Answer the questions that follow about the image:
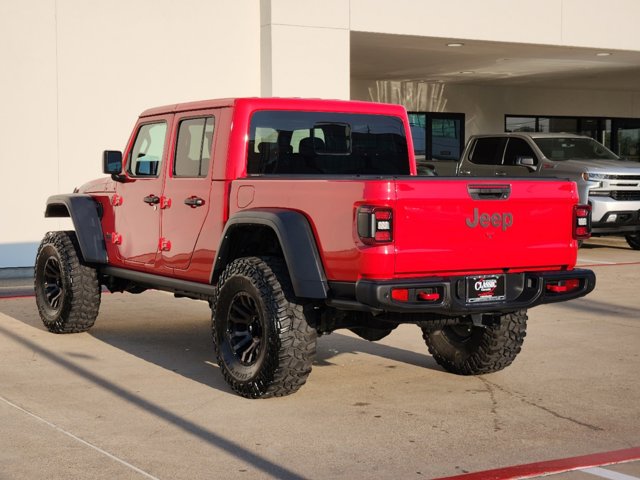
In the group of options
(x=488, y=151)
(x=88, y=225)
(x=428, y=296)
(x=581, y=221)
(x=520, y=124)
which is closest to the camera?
(x=428, y=296)

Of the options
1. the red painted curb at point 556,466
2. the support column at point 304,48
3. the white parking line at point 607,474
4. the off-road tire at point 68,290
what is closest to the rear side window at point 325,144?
the off-road tire at point 68,290

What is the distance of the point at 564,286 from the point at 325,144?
2038 millimetres

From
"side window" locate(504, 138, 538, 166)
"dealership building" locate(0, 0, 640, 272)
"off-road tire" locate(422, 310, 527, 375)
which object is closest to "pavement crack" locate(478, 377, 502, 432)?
"off-road tire" locate(422, 310, 527, 375)

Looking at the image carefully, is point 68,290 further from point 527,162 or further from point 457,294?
point 527,162

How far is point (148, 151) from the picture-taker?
8.83 metres

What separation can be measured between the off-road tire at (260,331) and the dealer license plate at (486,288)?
3.35 feet

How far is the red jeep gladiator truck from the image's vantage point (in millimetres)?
6449

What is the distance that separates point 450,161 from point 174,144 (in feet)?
68.1

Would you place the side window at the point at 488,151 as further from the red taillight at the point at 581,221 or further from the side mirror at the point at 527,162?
the red taillight at the point at 581,221

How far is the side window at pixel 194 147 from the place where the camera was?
7.89m

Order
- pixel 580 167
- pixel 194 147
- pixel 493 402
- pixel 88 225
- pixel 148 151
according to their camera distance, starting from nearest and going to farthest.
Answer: pixel 493 402 < pixel 194 147 < pixel 148 151 < pixel 88 225 < pixel 580 167

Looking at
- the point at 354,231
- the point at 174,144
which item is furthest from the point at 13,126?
the point at 354,231

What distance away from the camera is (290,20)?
15586 millimetres

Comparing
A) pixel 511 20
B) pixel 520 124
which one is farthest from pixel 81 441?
pixel 520 124
